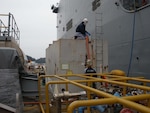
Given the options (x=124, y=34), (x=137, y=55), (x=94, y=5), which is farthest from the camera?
(x=94, y=5)

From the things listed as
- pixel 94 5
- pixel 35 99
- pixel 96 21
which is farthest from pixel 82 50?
pixel 94 5

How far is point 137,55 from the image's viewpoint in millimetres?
7168

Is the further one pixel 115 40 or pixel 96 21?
pixel 96 21

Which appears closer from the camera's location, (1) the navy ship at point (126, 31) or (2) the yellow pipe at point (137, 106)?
(2) the yellow pipe at point (137, 106)

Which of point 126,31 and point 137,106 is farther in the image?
point 126,31

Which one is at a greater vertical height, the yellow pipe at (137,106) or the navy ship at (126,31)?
the navy ship at (126,31)

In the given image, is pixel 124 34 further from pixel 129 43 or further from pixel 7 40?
pixel 7 40

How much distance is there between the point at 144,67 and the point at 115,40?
6.81 ft

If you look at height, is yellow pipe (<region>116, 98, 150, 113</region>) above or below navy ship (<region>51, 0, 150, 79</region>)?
below

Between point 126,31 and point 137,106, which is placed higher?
point 126,31

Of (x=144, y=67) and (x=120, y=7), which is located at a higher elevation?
(x=120, y=7)

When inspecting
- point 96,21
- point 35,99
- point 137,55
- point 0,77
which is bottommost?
point 35,99

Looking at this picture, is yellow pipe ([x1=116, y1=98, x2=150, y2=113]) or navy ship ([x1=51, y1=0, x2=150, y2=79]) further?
navy ship ([x1=51, y1=0, x2=150, y2=79])

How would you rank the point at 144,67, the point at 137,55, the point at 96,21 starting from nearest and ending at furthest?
the point at 144,67 → the point at 137,55 → the point at 96,21
